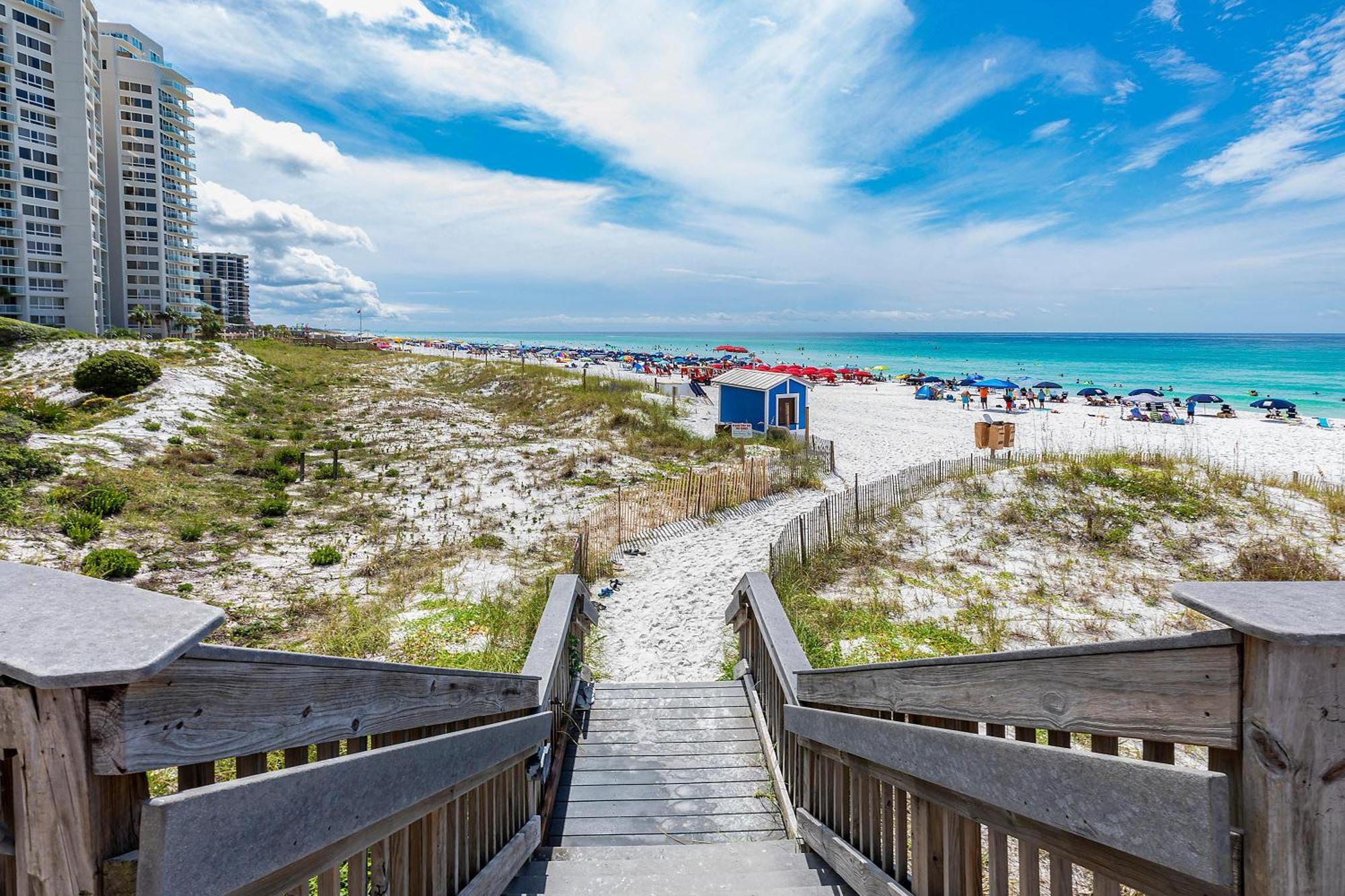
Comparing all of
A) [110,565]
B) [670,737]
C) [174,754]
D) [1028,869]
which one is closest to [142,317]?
[110,565]

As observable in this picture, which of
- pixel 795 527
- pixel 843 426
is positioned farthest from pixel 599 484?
pixel 843 426

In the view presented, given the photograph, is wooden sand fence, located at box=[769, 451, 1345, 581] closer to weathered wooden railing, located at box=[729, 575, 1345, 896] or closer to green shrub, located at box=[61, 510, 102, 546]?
weathered wooden railing, located at box=[729, 575, 1345, 896]

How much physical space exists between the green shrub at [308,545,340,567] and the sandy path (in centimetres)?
473

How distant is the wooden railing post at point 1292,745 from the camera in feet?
3.52

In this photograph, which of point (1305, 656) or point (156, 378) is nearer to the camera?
point (1305, 656)

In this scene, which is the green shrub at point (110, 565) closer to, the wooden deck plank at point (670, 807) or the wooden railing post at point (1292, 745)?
the wooden deck plank at point (670, 807)

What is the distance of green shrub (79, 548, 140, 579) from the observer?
375 inches

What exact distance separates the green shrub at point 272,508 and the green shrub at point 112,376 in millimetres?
14706

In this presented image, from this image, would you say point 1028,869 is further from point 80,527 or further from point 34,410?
point 34,410

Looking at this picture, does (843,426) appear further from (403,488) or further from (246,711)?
(246,711)

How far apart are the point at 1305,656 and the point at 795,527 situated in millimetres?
9895

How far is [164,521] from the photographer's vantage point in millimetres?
12320

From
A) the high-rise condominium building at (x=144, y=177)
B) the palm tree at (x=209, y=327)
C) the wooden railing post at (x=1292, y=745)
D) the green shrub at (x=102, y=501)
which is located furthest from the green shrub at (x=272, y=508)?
the high-rise condominium building at (x=144, y=177)

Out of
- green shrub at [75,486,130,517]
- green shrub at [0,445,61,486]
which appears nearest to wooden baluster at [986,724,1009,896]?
green shrub at [75,486,130,517]
